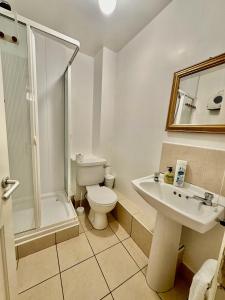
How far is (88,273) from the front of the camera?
46.0 inches

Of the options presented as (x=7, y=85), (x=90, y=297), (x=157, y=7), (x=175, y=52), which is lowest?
(x=90, y=297)

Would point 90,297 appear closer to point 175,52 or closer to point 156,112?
point 156,112

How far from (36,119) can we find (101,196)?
1102 millimetres

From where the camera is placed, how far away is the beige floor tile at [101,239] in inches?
56.5

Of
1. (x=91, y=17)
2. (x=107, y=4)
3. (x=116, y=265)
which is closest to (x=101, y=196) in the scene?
(x=116, y=265)

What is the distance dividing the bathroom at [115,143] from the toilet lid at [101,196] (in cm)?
2

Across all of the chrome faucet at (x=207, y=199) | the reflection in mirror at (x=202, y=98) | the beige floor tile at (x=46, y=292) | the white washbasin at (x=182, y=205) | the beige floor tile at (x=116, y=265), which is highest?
the reflection in mirror at (x=202, y=98)

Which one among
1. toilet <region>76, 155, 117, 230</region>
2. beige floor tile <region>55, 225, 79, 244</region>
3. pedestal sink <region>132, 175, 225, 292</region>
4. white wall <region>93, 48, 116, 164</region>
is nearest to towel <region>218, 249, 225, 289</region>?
pedestal sink <region>132, 175, 225, 292</region>

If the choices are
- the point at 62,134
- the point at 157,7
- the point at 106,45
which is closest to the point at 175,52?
the point at 157,7

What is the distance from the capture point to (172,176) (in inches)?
45.7

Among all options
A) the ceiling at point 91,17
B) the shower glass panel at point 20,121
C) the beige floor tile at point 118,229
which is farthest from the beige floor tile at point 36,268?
the ceiling at point 91,17

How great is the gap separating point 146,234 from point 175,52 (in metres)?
1.72

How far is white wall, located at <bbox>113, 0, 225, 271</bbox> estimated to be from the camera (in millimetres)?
Result: 985

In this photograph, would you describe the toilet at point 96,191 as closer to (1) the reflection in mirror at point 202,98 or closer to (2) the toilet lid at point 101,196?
(2) the toilet lid at point 101,196
